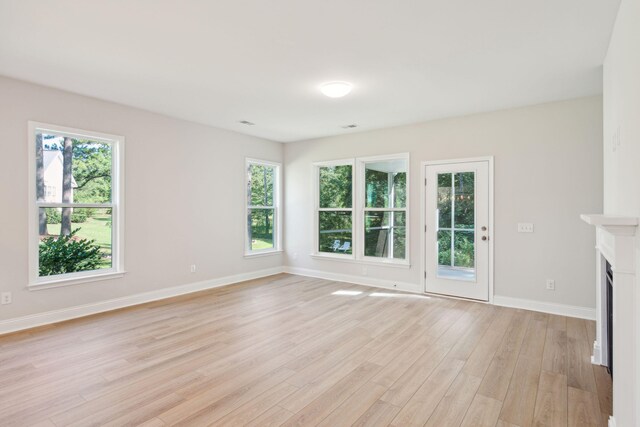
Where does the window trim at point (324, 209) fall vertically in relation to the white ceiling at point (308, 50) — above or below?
below

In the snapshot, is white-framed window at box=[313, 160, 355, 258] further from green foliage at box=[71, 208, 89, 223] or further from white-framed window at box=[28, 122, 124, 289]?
green foliage at box=[71, 208, 89, 223]

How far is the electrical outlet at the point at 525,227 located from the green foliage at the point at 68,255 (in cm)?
551

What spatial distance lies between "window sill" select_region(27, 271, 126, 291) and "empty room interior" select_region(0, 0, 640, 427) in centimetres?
3

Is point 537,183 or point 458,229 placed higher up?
point 537,183

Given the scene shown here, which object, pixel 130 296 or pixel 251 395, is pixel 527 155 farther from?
pixel 130 296

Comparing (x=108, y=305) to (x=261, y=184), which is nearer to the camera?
(x=108, y=305)

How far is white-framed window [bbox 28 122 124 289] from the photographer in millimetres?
Result: 3863

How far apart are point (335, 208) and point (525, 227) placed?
3.10 meters

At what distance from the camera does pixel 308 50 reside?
2.98 metres

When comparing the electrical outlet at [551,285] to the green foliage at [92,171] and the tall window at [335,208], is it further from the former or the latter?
the green foliage at [92,171]

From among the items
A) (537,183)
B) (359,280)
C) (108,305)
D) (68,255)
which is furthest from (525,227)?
(68,255)

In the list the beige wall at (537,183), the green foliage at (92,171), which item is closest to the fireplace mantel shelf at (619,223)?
the beige wall at (537,183)

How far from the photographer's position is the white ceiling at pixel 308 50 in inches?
94.1

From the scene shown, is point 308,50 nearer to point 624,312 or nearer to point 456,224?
point 624,312
